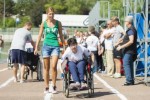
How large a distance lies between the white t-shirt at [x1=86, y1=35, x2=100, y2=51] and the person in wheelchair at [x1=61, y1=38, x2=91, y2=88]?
23.7ft

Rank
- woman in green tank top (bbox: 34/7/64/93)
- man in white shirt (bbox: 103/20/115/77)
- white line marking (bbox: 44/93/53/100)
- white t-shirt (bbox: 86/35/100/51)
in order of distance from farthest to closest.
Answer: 1. white t-shirt (bbox: 86/35/100/51)
2. man in white shirt (bbox: 103/20/115/77)
3. woman in green tank top (bbox: 34/7/64/93)
4. white line marking (bbox: 44/93/53/100)

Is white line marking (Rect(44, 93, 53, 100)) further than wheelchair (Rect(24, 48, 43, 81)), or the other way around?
wheelchair (Rect(24, 48, 43, 81))

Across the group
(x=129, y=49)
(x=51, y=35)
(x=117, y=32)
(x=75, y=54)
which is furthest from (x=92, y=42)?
(x=75, y=54)

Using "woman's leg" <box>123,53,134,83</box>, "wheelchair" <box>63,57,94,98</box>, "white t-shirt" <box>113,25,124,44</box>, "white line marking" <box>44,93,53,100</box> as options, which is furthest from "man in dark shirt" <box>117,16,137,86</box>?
"white line marking" <box>44,93,53,100</box>

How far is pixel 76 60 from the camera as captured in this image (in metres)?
11.5

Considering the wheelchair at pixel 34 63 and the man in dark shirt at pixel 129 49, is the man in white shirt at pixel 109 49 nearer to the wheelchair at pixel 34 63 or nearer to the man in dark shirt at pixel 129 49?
the wheelchair at pixel 34 63

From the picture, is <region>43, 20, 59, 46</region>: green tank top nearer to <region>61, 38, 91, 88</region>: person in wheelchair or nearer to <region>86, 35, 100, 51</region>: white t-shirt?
<region>61, 38, 91, 88</region>: person in wheelchair

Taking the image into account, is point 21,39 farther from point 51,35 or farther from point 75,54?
point 75,54

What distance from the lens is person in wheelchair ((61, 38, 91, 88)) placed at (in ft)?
37.1

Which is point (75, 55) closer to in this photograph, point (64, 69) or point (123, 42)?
point (64, 69)

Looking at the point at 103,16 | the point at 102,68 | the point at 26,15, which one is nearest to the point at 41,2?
the point at 26,15

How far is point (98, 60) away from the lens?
19656 mm

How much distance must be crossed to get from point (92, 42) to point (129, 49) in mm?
4881

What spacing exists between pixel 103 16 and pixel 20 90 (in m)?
25.2
